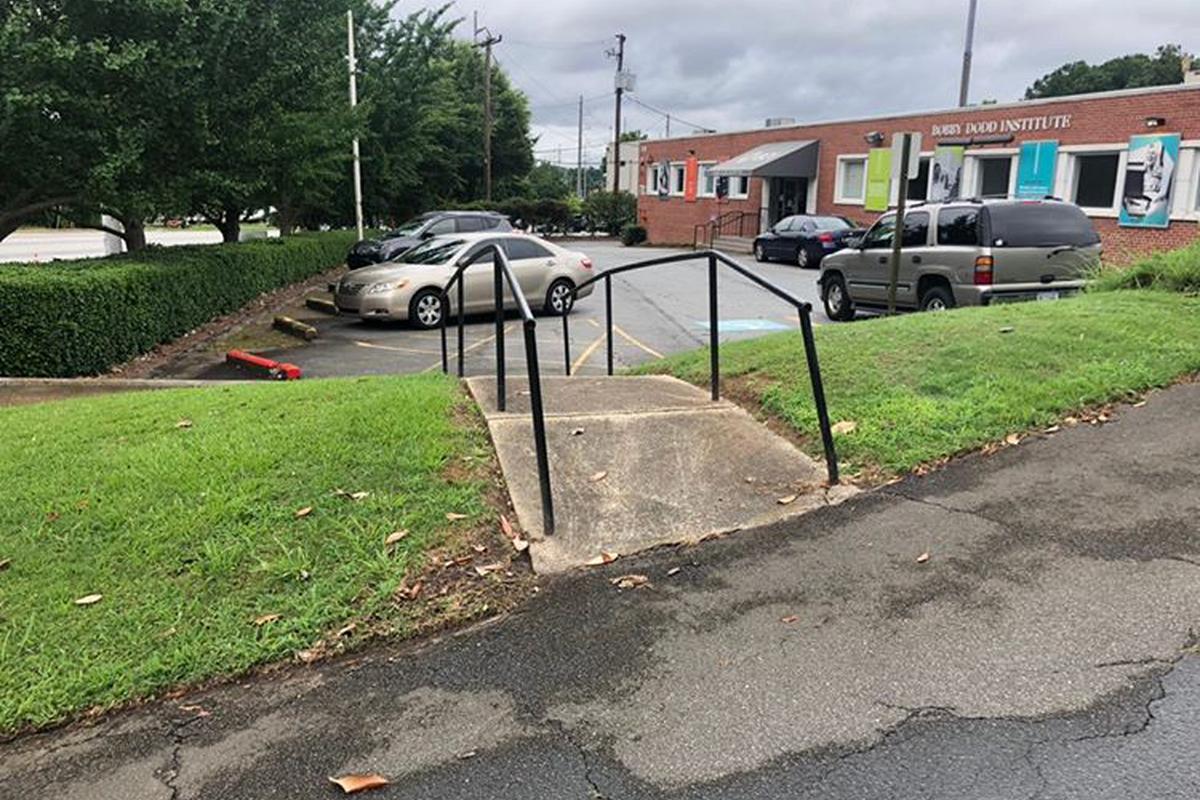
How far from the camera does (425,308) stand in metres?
14.3

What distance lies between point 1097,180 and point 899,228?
13.8 metres

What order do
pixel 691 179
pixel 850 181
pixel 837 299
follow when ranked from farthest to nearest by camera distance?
1. pixel 691 179
2. pixel 850 181
3. pixel 837 299

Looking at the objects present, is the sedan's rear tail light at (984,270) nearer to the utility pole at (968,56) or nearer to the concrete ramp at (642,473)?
the concrete ramp at (642,473)

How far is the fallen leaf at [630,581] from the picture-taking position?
12.6 ft

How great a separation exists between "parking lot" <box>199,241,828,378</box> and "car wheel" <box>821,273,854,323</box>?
37cm

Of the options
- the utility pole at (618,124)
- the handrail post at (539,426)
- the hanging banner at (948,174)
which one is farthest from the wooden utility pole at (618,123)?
the handrail post at (539,426)

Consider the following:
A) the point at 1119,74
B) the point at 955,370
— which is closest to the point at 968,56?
the point at 955,370

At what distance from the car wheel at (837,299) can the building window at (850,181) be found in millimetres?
16516

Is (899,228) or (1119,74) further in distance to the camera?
(1119,74)

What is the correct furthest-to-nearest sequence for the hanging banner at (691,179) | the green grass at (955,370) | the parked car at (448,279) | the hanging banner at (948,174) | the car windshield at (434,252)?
the hanging banner at (691,179) < the hanging banner at (948,174) < the car windshield at (434,252) < the parked car at (448,279) < the green grass at (955,370)

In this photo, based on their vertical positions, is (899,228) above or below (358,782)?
above

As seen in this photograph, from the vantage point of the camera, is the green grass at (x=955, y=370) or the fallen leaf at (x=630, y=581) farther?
the green grass at (x=955, y=370)

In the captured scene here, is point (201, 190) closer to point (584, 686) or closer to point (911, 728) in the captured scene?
point (584, 686)

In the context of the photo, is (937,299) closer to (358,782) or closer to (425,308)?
(425,308)
